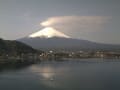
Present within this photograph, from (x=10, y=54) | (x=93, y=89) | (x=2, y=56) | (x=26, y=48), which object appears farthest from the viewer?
(x=26, y=48)

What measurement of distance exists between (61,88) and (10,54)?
32040 millimetres

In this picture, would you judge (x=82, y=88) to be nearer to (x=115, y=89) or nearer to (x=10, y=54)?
(x=115, y=89)

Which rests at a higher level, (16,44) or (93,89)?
(16,44)

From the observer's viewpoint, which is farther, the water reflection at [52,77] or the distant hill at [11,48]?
the distant hill at [11,48]

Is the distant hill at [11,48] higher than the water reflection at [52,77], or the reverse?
the distant hill at [11,48]

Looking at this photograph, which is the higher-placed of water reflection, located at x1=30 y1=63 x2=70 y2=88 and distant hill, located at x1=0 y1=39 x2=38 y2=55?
distant hill, located at x1=0 y1=39 x2=38 y2=55

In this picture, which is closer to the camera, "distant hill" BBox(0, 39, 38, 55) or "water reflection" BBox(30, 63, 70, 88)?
"water reflection" BBox(30, 63, 70, 88)

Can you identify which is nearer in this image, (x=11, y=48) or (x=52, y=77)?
(x=52, y=77)

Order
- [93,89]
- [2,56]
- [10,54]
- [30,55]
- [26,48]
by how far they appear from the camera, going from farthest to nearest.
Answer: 1. [26,48]
2. [30,55]
3. [10,54]
4. [2,56]
5. [93,89]

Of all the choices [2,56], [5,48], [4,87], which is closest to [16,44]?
[5,48]

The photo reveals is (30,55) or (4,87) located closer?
(4,87)

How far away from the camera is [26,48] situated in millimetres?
55031

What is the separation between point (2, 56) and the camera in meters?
41.8

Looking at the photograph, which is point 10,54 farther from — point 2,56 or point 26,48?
point 26,48
